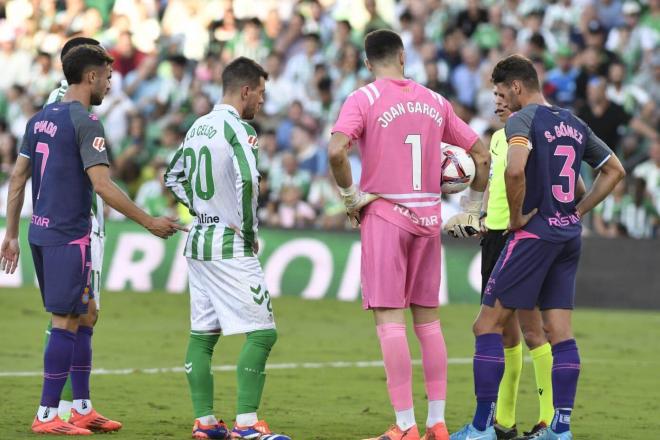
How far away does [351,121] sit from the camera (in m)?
8.00

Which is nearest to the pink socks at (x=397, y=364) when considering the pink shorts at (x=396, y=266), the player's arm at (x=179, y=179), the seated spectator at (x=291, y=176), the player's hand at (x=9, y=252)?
the pink shorts at (x=396, y=266)

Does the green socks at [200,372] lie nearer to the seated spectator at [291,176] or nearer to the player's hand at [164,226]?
the player's hand at [164,226]

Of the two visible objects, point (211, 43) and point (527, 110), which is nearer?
point (527, 110)

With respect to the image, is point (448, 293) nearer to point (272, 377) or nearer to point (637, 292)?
point (637, 292)

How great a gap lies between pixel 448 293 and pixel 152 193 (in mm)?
5351

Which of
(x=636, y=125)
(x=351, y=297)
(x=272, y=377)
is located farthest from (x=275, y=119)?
(x=272, y=377)

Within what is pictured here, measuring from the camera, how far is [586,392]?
1138 centimetres

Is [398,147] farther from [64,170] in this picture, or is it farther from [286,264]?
[286,264]

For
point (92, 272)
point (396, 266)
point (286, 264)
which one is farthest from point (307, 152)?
point (396, 266)

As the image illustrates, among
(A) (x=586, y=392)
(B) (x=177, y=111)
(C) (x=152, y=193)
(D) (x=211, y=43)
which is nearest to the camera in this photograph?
(A) (x=586, y=392)

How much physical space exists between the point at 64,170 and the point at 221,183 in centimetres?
101

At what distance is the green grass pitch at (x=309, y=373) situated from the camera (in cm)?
937

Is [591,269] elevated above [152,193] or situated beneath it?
situated beneath

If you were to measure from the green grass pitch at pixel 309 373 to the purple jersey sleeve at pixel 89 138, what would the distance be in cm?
179
